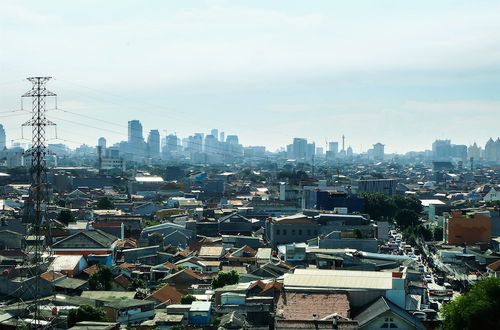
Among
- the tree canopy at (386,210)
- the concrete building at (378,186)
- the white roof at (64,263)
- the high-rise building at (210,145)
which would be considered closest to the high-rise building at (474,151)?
the high-rise building at (210,145)

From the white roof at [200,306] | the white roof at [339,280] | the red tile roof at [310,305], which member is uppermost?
the white roof at [339,280]

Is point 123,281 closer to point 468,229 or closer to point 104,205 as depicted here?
point 468,229

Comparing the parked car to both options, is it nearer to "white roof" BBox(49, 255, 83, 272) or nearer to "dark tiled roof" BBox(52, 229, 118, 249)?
"white roof" BBox(49, 255, 83, 272)

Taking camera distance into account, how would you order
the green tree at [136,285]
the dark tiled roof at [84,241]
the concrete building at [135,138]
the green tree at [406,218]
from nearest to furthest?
the green tree at [136,285], the dark tiled roof at [84,241], the green tree at [406,218], the concrete building at [135,138]

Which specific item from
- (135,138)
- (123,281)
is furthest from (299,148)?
(123,281)

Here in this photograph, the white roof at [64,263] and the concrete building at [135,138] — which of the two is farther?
the concrete building at [135,138]

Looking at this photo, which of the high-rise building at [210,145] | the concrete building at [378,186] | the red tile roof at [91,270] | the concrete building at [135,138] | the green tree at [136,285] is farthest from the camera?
the high-rise building at [210,145]

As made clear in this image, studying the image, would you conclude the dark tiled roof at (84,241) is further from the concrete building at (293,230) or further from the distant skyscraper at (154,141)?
the distant skyscraper at (154,141)
